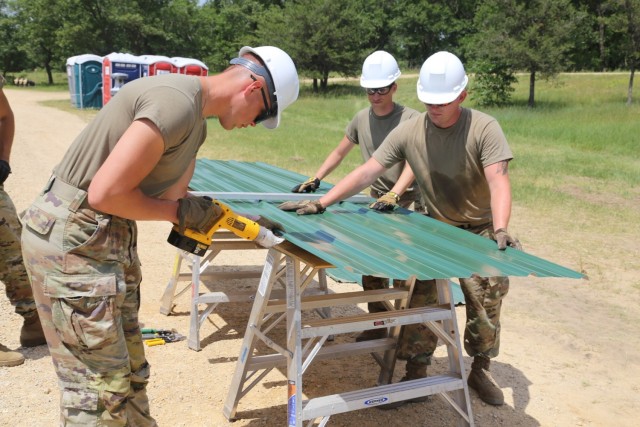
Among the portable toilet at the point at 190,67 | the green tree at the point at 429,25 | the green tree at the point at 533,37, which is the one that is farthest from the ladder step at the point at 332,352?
the green tree at the point at 429,25

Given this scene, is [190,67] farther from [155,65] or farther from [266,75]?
[266,75]

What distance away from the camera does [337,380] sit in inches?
167

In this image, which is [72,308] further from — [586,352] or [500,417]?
[586,352]

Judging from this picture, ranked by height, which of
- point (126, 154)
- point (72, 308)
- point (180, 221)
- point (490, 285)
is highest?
point (126, 154)

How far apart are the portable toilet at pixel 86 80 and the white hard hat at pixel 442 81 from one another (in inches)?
870

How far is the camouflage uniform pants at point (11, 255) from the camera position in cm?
411

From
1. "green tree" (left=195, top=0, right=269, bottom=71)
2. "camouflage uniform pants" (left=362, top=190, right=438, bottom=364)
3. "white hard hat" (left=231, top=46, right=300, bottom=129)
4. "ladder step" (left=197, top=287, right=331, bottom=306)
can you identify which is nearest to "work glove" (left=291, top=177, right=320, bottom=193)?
"ladder step" (left=197, top=287, right=331, bottom=306)

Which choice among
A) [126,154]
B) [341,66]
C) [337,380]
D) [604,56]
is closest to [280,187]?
[337,380]

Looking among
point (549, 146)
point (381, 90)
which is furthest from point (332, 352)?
point (549, 146)

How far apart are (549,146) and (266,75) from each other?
48.4ft

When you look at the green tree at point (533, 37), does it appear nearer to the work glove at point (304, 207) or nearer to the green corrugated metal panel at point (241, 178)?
the green corrugated metal panel at point (241, 178)

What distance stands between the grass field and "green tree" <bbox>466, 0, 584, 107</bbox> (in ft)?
5.68

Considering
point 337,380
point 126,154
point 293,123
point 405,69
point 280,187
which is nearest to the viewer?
point 126,154

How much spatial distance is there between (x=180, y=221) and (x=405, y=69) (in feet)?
180
